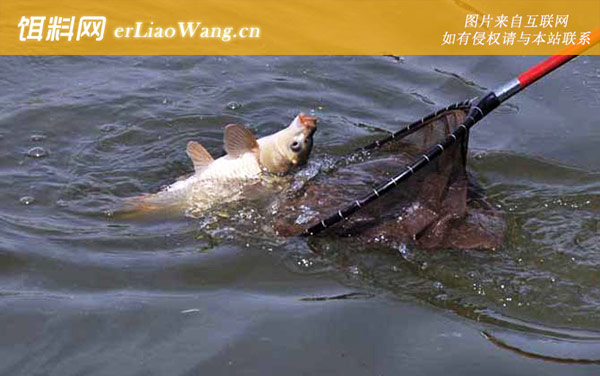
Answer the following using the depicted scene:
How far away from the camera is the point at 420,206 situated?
465 cm

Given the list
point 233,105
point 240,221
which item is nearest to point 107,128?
point 233,105

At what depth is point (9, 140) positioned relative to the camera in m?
6.17

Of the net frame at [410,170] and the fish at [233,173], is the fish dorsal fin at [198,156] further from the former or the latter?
the net frame at [410,170]

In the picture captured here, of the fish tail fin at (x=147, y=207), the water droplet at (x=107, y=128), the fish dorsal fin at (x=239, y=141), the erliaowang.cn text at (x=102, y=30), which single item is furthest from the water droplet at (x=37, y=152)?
the erliaowang.cn text at (x=102, y=30)

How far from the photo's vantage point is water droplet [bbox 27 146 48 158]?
602cm

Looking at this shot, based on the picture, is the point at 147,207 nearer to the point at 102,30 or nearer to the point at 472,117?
the point at 472,117

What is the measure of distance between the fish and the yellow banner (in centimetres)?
314

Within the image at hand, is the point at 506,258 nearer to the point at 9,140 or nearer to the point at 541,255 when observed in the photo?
the point at 541,255

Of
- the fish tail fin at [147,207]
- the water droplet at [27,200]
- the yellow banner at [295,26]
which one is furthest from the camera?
the yellow banner at [295,26]

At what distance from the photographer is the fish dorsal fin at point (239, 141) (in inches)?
202

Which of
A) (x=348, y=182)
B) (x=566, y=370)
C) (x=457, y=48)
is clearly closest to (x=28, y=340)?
(x=348, y=182)

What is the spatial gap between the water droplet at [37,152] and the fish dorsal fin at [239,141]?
1571 mm

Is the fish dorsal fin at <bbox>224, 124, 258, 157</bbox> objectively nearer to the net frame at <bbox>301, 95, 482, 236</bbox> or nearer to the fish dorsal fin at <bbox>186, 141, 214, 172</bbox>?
the fish dorsal fin at <bbox>186, 141, 214, 172</bbox>

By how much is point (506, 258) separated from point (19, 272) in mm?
2617
